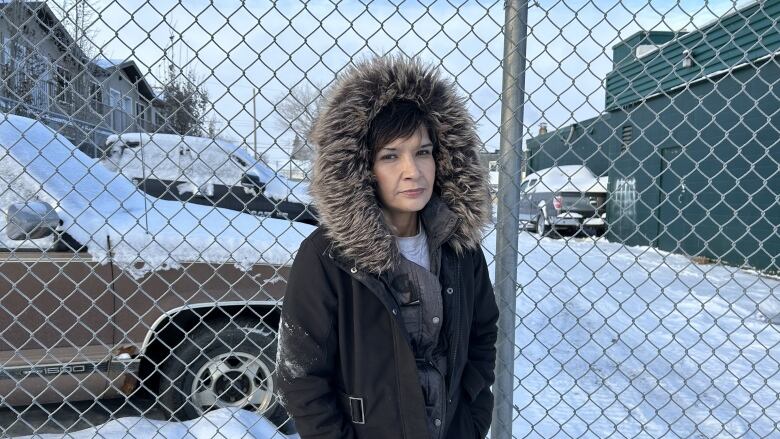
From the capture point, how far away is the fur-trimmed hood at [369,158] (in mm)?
1637

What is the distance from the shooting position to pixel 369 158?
169cm

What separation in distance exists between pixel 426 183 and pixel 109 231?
6.97ft

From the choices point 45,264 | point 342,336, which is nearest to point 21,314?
point 45,264

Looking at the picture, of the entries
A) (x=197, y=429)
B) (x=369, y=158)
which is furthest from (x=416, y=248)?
(x=197, y=429)

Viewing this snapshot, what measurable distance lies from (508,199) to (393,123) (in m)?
0.73

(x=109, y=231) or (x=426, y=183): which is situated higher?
(x=426, y=183)

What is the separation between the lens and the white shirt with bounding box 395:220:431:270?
1796mm

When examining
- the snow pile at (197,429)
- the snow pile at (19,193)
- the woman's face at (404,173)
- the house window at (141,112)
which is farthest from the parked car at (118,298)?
the woman's face at (404,173)

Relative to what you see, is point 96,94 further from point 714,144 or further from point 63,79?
point 714,144

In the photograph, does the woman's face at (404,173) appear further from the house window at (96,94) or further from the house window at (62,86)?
the house window at (62,86)

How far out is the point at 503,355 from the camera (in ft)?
7.41

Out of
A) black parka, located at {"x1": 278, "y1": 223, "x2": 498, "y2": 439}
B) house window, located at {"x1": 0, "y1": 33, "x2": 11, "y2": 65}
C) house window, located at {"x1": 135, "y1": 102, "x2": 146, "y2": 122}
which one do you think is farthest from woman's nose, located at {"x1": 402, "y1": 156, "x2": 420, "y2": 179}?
house window, located at {"x1": 0, "y1": 33, "x2": 11, "y2": 65}

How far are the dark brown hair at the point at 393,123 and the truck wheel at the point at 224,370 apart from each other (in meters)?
1.77

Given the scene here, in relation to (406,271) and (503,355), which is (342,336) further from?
(503,355)
